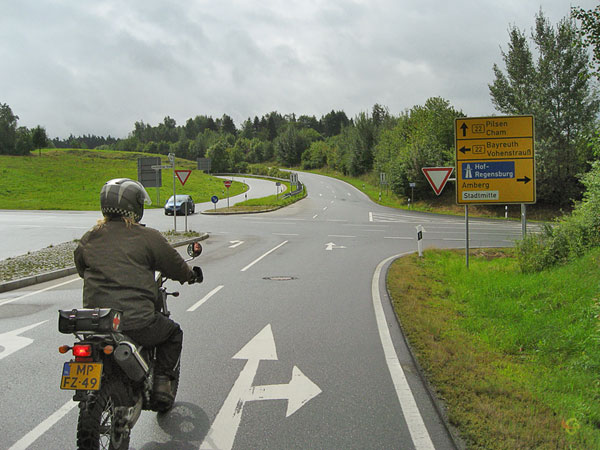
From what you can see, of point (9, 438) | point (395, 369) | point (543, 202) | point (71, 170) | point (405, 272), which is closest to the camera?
point (9, 438)

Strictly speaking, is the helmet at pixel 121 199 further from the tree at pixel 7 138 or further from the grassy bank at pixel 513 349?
the tree at pixel 7 138

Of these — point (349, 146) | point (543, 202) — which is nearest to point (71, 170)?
point (349, 146)

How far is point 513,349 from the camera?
580cm

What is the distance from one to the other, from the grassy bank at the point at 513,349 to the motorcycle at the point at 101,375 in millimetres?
2370

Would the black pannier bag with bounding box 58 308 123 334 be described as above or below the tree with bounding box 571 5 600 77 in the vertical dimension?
below

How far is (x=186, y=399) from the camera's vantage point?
4266 millimetres

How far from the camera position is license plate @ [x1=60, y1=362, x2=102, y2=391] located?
2.77 m

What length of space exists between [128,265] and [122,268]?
4cm

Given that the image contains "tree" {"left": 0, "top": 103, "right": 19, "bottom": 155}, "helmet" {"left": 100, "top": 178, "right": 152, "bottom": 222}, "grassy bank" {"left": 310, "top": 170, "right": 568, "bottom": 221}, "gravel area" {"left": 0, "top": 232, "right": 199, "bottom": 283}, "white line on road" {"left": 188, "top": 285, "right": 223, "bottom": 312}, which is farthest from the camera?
"tree" {"left": 0, "top": 103, "right": 19, "bottom": 155}

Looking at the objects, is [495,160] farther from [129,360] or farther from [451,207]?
[451,207]

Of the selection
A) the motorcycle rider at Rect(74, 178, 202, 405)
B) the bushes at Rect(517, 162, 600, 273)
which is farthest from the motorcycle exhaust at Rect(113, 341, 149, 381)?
the bushes at Rect(517, 162, 600, 273)

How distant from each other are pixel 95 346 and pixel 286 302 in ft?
18.5

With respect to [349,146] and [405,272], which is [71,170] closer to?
[349,146]

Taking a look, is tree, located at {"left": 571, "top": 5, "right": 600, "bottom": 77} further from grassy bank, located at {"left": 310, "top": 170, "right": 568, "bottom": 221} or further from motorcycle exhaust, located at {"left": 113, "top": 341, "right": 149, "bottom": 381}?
grassy bank, located at {"left": 310, "top": 170, "right": 568, "bottom": 221}
